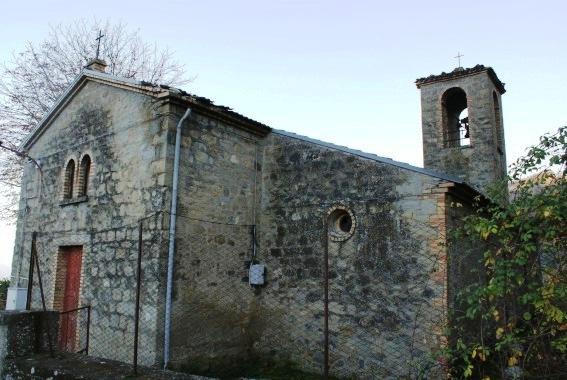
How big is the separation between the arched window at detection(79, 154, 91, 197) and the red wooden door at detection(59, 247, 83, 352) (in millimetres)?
1261

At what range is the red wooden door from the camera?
8977mm

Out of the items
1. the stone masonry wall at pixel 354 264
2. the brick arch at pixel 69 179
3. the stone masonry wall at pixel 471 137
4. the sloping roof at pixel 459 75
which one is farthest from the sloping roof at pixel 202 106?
the sloping roof at pixel 459 75

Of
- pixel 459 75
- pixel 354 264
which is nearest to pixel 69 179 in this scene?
pixel 354 264

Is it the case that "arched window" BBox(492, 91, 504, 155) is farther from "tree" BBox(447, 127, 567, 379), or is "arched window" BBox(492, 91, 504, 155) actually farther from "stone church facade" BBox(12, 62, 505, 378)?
"tree" BBox(447, 127, 567, 379)

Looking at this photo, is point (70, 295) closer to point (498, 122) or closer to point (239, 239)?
point (239, 239)

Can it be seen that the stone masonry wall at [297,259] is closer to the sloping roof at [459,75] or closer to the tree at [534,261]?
the tree at [534,261]

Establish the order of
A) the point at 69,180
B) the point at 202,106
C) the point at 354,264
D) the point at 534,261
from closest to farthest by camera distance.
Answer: the point at 534,261
the point at 354,264
the point at 202,106
the point at 69,180

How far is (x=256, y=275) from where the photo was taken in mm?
8898

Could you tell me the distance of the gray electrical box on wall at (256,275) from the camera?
8.88m

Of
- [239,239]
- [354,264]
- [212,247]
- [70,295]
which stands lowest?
[70,295]

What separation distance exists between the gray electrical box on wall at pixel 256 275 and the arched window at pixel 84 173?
3.88m

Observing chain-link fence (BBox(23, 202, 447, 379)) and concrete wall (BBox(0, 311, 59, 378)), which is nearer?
concrete wall (BBox(0, 311, 59, 378))

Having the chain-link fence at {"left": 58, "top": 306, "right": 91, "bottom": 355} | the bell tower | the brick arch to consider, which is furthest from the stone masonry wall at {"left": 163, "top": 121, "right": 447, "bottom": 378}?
the bell tower

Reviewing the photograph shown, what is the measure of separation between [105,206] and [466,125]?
10.4 m
